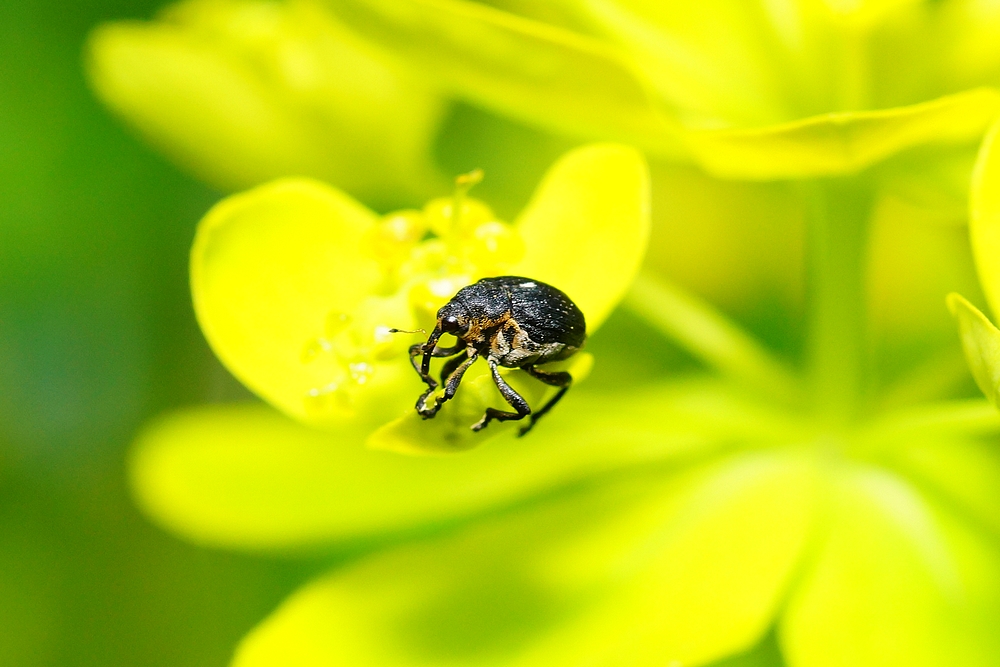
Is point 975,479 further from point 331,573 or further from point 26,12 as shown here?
point 26,12

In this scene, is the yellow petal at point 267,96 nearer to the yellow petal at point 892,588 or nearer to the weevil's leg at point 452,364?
the weevil's leg at point 452,364

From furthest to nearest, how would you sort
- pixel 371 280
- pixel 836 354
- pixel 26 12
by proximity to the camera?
pixel 26 12 → pixel 836 354 → pixel 371 280

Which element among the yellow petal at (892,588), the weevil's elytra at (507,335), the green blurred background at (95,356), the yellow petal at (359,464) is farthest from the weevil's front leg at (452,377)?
the green blurred background at (95,356)

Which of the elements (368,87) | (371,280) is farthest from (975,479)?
(368,87)

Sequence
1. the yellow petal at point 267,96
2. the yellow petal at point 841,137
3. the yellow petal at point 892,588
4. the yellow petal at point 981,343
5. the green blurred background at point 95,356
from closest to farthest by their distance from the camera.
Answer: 1. the yellow petal at point 981,343
2. the yellow petal at point 841,137
3. the yellow petal at point 892,588
4. the yellow petal at point 267,96
5. the green blurred background at point 95,356

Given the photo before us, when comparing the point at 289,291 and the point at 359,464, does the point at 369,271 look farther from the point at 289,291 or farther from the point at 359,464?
the point at 359,464
